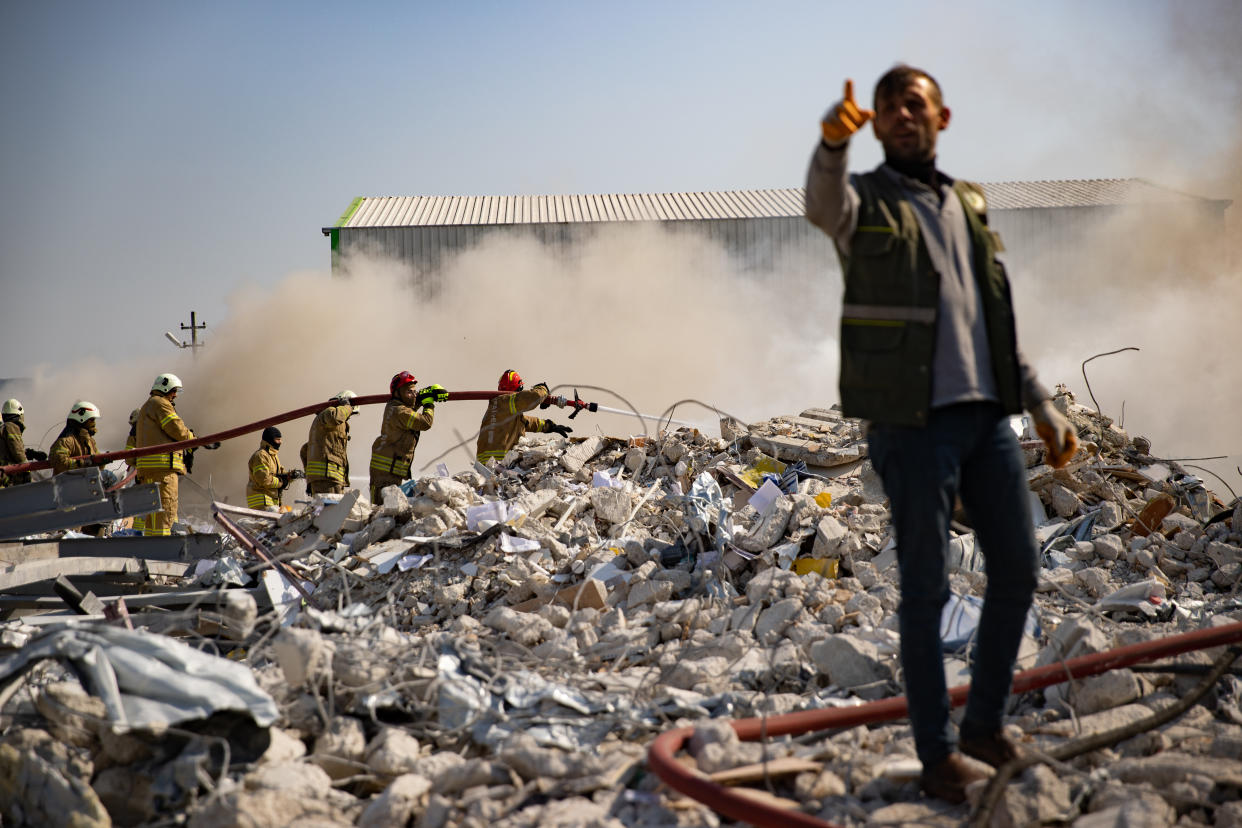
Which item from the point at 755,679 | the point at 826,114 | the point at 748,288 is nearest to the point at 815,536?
the point at 755,679

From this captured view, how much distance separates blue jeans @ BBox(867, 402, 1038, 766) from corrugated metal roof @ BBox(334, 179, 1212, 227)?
17.9 m

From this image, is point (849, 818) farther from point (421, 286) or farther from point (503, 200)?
point (503, 200)

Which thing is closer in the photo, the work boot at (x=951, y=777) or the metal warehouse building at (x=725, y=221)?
the work boot at (x=951, y=777)

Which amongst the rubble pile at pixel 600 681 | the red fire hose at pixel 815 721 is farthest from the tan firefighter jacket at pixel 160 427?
the red fire hose at pixel 815 721

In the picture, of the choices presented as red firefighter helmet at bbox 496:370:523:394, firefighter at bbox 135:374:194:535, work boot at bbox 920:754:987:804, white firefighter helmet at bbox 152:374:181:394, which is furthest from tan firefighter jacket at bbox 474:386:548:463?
work boot at bbox 920:754:987:804

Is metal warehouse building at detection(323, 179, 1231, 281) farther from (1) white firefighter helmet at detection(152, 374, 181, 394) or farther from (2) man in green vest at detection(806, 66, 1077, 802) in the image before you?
(2) man in green vest at detection(806, 66, 1077, 802)

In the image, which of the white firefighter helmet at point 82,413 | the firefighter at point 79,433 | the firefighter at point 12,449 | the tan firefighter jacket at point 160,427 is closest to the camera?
the tan firefighter jacket at point 160,427

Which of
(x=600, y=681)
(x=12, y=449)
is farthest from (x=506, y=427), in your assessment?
(x=600, y=681)

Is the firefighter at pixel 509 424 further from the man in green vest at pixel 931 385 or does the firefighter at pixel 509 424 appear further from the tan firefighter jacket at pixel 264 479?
the man in green vest at pixel 931 385

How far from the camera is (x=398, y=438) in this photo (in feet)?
31.1

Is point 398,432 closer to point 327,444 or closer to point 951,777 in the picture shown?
point 327,444

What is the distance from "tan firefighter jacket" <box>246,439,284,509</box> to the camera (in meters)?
10.2

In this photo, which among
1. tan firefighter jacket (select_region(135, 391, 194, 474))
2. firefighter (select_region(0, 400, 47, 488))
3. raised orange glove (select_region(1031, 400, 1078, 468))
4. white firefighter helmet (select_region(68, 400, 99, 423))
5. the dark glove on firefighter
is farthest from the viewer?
firefighter (select_region(0, 400, 47, 488))

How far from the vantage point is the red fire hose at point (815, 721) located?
204cm
